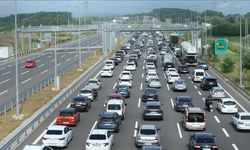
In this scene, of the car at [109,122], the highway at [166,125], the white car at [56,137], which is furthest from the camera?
the car at [109,122]

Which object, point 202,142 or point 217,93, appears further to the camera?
point 217,93

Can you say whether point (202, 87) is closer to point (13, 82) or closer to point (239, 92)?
point (239, 92)

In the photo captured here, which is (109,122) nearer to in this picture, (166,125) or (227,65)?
(166,125)

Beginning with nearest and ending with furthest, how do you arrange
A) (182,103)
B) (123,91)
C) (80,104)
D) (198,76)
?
(80,104) < (182,103) < (123,91) < (198,76)

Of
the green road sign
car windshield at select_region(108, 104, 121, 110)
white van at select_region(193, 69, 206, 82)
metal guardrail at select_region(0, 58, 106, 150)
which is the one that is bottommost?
metal guardrail at select_region(0, 58, 106, 150)

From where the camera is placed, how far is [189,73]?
237 feet

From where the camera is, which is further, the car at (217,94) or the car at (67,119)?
the car at (217,94)

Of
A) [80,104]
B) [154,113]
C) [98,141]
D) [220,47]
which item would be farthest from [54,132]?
[220,47]

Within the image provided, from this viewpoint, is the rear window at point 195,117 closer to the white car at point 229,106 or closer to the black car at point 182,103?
the black car at point 182,103

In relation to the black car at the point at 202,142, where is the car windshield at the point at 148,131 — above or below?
above

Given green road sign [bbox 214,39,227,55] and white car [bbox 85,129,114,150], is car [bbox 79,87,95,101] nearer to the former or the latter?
white car [bbox 85,129,114,150]

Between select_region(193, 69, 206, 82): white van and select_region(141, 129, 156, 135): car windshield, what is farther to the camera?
select_region(193, 69, 206, 82): white van

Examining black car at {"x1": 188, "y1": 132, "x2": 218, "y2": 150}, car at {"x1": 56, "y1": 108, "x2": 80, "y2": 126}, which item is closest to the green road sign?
car at {"x1": 56, "y1": 108, "x2": 80, "y2": 126}

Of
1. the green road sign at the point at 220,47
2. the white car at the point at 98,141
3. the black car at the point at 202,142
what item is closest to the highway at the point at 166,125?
the white car at the point at 98,141
